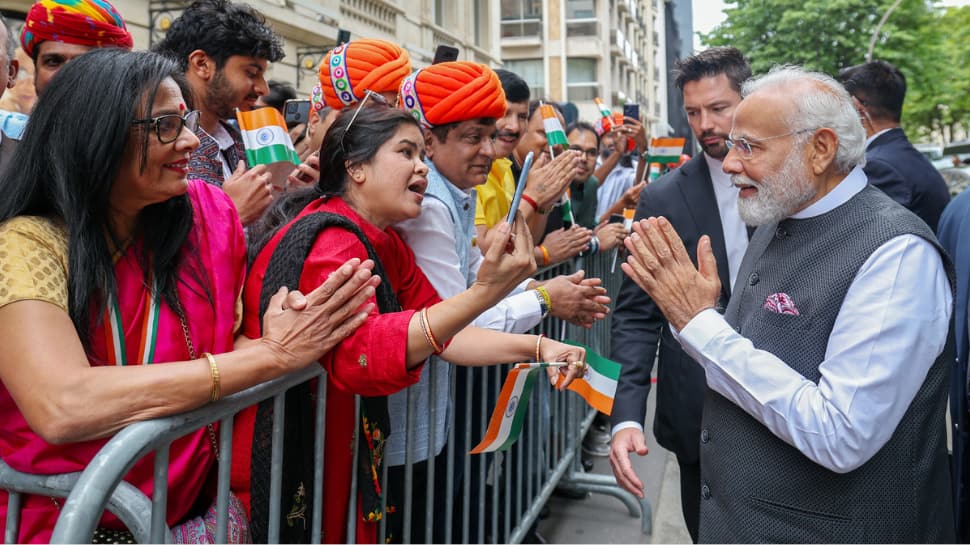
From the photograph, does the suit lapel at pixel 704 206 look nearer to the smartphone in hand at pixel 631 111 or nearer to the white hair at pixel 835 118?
the white hair at pixel 835 118

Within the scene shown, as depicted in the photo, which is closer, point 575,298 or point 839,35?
point 575,298

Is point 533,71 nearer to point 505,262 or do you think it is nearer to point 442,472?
point 442,472

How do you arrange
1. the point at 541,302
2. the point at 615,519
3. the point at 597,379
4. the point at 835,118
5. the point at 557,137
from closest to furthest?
the point at 835,118, the point at 597,379, the point at 541,302, the point at 557,137, the point at 615,519

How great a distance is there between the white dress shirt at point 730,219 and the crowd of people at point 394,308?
11 centimetres

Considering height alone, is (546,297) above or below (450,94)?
below

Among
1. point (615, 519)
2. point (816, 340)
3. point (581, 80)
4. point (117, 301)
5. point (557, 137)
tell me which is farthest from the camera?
point (581, 80)

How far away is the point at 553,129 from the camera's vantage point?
166 inches

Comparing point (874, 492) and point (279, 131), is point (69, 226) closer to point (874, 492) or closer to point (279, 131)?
point (279, 131)

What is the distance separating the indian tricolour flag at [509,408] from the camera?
214cm

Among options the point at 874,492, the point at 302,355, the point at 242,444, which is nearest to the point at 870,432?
the point at 874,492

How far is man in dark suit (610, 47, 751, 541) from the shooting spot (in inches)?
111

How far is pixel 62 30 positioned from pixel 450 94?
142cm

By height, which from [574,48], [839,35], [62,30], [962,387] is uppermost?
[574,48]

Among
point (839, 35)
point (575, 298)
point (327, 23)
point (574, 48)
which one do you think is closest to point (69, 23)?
point (575, 298)
